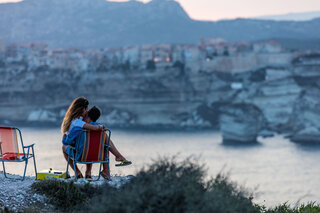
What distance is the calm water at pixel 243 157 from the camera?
1107 inches

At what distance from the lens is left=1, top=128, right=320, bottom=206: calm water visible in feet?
92.3

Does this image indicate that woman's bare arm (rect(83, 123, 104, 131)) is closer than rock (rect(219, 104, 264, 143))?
Yes

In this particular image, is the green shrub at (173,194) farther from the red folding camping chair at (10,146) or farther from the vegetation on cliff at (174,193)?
the red folding camping chair at (10,146)

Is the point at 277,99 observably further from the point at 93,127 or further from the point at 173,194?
the point at 173,194

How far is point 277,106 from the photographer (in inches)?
2552

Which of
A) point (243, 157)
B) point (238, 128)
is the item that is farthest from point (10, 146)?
point (238, 128)

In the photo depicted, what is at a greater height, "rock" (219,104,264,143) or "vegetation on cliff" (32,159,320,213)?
"vegetation on cliff" (32,159,320,213)

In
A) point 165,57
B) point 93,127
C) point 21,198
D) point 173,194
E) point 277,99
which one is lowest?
point 277,99

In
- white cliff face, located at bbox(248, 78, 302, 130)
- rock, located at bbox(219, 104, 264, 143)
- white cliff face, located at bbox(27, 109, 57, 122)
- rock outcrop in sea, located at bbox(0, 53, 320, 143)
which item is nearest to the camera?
rock, located at bbox(219, 104, 264, 143)

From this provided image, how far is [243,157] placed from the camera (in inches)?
1599

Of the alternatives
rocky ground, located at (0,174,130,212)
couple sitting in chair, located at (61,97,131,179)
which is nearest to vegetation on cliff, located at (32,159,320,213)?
rocky ground, located at (0,174,130,212)

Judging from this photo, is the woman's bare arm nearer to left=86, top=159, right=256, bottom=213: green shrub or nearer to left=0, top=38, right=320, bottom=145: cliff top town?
left=86, top=159, right=256, bottom=213: green shrub

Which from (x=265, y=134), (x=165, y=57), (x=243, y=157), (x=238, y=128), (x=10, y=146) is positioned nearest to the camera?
(x=10, y=146)

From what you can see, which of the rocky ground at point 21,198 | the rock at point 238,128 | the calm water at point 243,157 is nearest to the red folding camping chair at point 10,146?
the rocky ground at point 21,198
